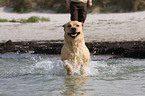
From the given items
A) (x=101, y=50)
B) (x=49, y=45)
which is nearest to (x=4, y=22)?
(x=49, y=45)

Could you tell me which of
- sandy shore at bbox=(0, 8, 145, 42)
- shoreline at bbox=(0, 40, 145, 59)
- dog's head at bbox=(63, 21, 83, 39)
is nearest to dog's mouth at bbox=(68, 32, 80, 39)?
dog's head at bbox=(63, 21, 83, 39)

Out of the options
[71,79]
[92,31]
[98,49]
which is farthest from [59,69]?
[92,31]

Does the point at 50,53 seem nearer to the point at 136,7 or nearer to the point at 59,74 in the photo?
the point at 59,74

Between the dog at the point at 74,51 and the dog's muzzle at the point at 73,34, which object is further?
the dog at the point at 74,51

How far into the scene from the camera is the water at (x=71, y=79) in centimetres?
522

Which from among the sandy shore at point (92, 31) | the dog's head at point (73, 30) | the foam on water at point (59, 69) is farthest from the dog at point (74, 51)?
the sandy shore at point (92, 31)

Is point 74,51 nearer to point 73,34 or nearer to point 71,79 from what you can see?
point 73,34

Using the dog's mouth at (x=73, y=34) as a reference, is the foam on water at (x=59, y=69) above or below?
below

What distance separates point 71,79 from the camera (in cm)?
635

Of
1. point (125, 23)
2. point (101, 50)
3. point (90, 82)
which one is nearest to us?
point (90, 82)

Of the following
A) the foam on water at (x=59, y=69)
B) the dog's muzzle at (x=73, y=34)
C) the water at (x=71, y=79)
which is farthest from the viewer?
the foam on water at (x=59, y=69)

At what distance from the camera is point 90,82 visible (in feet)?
19.8

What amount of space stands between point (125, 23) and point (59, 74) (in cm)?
898

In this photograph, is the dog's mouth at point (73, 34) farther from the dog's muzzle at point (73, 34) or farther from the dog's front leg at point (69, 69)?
the dog's front leg at point (69, 69)
